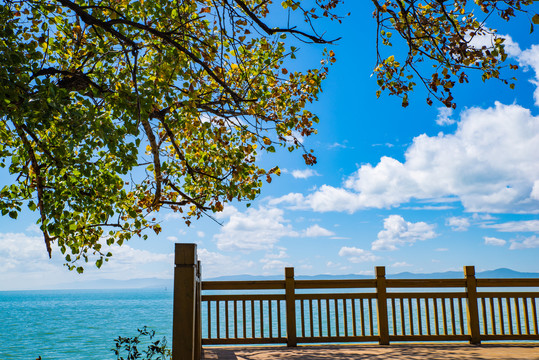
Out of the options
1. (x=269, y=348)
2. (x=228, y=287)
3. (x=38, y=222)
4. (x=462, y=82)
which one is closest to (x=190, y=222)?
(x=228, y=287)

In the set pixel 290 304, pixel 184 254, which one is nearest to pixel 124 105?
pixel 184 254

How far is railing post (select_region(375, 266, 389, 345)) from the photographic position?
7031mm

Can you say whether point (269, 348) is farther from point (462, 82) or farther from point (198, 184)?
point (462, 82)

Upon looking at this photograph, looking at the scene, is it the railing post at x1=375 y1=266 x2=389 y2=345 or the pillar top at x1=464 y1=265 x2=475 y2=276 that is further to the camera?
the pillar top at x1=464 y1=265 x2=475 y2=276

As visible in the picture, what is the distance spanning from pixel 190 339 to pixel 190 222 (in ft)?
15.9

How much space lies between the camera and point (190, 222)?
773cm

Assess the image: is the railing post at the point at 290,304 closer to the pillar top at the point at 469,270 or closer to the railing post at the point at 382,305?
the railing post at the point at 382,305

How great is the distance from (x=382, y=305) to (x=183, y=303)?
4.91 m

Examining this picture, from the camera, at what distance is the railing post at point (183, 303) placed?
297 centimetres

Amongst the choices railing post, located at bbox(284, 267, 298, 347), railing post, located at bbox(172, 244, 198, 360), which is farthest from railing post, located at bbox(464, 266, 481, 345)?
railing post, located at bbox(172, 244, 198, 360)

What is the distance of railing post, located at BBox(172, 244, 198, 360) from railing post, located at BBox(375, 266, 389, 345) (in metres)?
4.80

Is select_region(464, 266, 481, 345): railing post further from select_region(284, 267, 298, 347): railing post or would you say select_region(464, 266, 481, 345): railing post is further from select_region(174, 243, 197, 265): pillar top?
select_region(174, 243, 197, 265): pillar top

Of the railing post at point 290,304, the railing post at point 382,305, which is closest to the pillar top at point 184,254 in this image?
the railing post at point 290,304

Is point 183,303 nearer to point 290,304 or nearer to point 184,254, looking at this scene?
point 184,254
